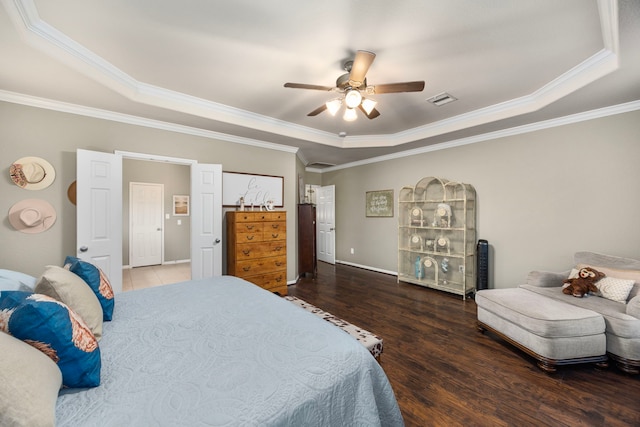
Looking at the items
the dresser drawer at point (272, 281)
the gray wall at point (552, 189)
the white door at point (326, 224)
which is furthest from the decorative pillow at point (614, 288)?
the white door at point (326, 224)

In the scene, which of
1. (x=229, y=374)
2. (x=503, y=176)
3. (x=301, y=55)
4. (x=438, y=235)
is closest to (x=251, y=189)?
(x=301, y=55)

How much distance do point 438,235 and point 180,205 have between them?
5.79 metres

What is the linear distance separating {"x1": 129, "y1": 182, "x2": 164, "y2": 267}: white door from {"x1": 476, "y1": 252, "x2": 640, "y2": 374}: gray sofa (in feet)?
21.8

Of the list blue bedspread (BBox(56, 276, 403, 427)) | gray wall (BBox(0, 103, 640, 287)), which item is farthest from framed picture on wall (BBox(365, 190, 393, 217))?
blue bedspread (BBox(56, 276, 403, 427))

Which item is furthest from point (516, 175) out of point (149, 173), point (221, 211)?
point (149, 173)

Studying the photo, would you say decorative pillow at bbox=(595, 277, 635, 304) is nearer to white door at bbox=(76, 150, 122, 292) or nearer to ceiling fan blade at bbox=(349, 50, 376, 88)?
ceiling fan blade at bbox=(349, 50, 376, 88)

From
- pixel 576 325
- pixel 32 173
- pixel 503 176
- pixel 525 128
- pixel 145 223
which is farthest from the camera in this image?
pixel 145 223

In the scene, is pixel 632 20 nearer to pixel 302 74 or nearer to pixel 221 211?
pixel 302 74

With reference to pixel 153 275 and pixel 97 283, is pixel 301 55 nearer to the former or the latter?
pixel 97 283

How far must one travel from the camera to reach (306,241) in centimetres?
530

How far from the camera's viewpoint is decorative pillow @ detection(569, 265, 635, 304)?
243 centimetres

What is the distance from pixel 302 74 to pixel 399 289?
3.53 metres

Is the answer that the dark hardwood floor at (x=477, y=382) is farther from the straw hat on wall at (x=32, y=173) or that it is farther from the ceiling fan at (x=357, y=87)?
the straw hat on wall at (x=32, y=173)

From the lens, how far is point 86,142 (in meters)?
3.11
